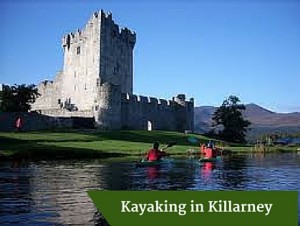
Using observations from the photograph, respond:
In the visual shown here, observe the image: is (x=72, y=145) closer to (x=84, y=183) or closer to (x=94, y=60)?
(x=84, y=183)

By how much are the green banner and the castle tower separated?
5102 centimetres

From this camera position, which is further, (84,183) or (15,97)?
(15,97)

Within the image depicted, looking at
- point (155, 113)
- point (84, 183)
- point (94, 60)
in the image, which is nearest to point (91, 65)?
point (94, 60)

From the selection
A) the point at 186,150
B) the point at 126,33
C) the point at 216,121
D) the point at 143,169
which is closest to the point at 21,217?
the point at 143,169

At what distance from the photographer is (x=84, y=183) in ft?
66.5

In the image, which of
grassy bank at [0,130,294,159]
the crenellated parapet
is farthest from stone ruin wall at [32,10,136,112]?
grassy bank at [0,130,294,159]

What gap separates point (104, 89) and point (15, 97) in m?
10.3

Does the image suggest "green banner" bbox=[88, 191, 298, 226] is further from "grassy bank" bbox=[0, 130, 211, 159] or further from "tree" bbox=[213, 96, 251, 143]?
"tree" bbox=[213, 96, 251, 143]

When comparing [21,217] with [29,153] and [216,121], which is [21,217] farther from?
[216,121]

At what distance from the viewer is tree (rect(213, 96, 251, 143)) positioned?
221 ft

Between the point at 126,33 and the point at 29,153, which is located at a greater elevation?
the point at 126,33

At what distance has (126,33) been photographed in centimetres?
7469

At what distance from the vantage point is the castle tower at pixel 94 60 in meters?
67.0

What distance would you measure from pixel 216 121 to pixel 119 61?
52.2 ft
